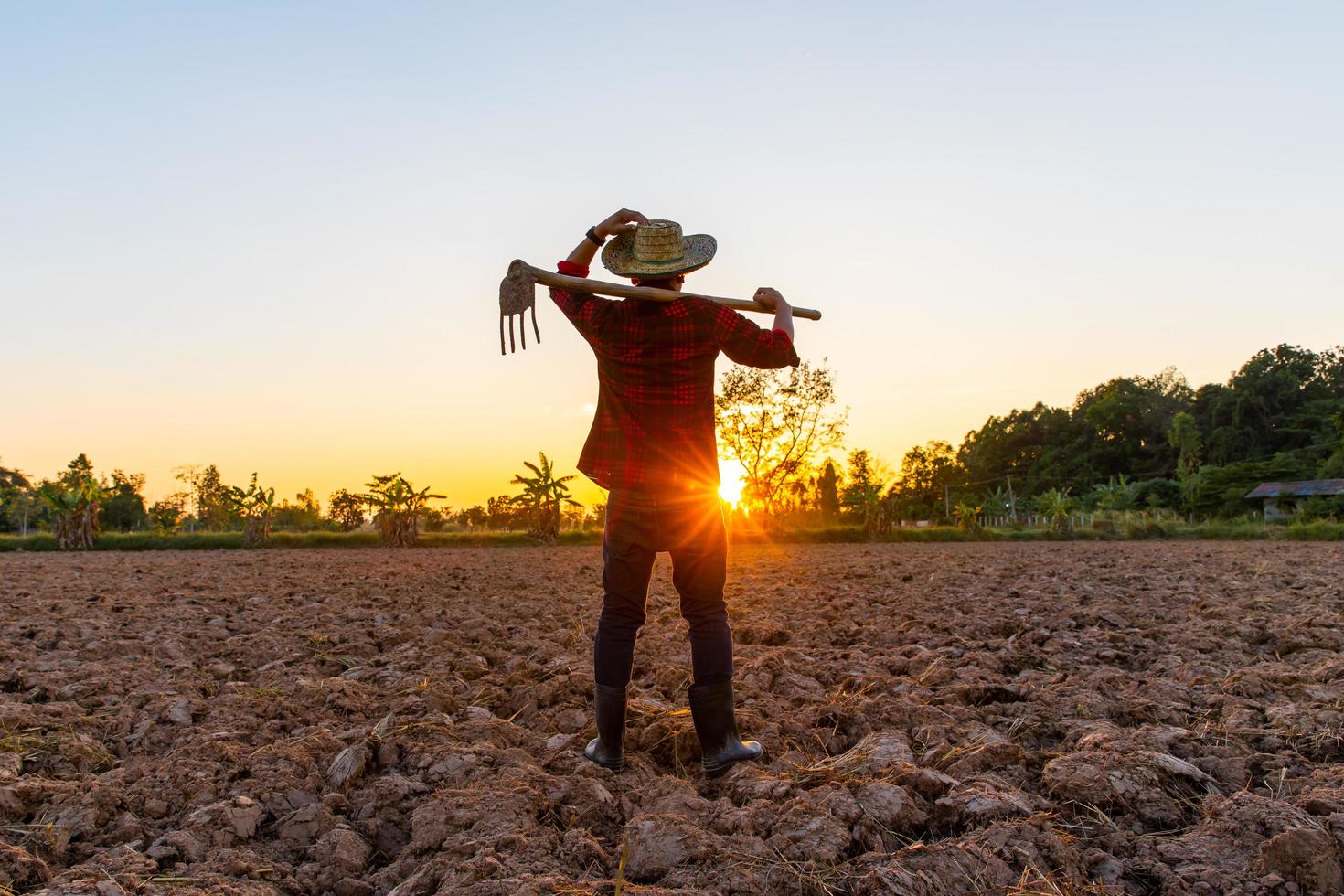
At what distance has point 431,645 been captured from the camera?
16.3 feet

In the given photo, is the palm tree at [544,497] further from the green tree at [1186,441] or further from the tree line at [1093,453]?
the green tree at [1186,441]

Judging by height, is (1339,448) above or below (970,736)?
above

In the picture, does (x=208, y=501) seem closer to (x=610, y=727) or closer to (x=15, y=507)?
(x=15, y=507)

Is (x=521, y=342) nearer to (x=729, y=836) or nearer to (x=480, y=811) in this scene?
(x=480, y=811)

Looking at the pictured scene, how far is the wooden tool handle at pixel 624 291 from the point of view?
2.73 meters

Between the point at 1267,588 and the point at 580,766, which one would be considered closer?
the point at 580,766

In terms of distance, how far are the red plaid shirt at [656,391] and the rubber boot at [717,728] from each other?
2.18 feet

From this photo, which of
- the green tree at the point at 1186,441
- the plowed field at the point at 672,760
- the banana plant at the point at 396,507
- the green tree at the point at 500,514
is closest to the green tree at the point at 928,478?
the green tree at the point at 1186,441

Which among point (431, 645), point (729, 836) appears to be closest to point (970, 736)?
point (729, 836)

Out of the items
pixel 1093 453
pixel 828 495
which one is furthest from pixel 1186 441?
pixel 828 495

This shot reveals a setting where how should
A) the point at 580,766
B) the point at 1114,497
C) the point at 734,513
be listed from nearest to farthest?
1. the point at 580,766
2. the point at 734,513
3. the point at 1114,497

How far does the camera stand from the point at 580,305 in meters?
2.89

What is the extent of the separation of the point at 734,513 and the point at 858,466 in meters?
16.4

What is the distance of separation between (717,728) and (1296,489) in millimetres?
53162
